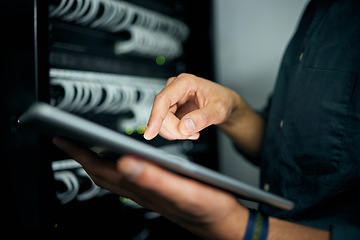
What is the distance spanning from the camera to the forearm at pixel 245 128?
925 millimetres

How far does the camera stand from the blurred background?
29.0 inches

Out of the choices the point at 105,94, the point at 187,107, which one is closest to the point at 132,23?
the point at 105,94

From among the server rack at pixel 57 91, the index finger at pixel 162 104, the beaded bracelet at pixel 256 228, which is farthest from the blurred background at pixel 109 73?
the beaded bracelet at pixel 256 228

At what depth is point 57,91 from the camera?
93 cm

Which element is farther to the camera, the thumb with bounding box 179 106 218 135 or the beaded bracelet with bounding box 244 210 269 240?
the thumb with bounding box 179 106 218 135

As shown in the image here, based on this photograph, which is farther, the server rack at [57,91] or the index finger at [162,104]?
the server rack at [57,91]

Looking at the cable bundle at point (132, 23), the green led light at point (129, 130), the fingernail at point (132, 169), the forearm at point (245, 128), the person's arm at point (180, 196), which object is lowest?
the green led light at point (129, 130)

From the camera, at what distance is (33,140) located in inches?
28.9

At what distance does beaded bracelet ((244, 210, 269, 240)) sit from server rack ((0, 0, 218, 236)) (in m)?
0.58

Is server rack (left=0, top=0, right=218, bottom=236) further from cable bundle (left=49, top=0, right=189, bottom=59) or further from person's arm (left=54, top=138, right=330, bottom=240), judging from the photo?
person's arm (left=54, top=138, right=330, bottom=240)

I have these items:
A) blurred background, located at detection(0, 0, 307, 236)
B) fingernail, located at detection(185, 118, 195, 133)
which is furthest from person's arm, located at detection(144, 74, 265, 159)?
blurred background, located at detection(0, 0, 307, 236)

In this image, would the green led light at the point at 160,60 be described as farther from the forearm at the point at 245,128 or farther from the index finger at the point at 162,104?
the index finger at the point at 162,104

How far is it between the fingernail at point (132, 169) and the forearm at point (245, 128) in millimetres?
607

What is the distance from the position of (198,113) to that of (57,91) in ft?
1.95
